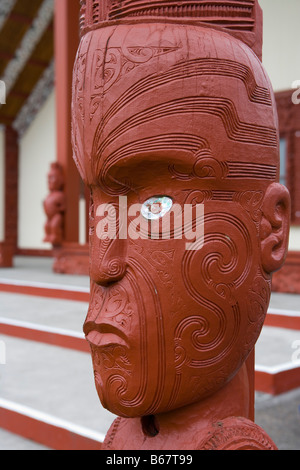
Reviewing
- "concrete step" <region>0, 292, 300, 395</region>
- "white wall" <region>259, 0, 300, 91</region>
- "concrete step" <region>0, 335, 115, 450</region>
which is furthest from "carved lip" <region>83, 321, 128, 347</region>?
"white wall" <region>259, 0, 300, 91</region>

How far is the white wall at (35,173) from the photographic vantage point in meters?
9.45

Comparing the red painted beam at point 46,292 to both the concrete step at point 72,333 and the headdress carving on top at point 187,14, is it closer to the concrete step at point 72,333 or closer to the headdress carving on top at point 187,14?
the concrete step at point 72,333

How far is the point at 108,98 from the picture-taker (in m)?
1.09

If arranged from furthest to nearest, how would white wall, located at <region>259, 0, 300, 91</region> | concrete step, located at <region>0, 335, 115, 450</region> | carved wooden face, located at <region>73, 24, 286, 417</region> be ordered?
white wall, located at <region>259, 0, 300, 91</region> < concrete step, located at <region>0, 335, 115, 450</region> < carved wooden face, located at <region>73, 24, 286, 417</region>

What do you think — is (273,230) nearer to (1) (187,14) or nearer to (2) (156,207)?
(2) (156,207)

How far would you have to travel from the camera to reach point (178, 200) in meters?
1.10

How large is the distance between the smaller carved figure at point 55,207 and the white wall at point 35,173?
3.49m

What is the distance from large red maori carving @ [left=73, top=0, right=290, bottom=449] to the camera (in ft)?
3.51

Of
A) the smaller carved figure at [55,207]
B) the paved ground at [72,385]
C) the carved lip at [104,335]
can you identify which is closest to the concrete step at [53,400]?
the paved ground at [72,385]

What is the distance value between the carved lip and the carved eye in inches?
10.2

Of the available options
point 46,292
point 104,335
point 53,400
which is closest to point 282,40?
point 46,292

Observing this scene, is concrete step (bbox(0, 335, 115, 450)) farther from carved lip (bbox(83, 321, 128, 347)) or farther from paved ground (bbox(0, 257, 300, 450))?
carved lip (bbox(83, 321, 128, 347))
